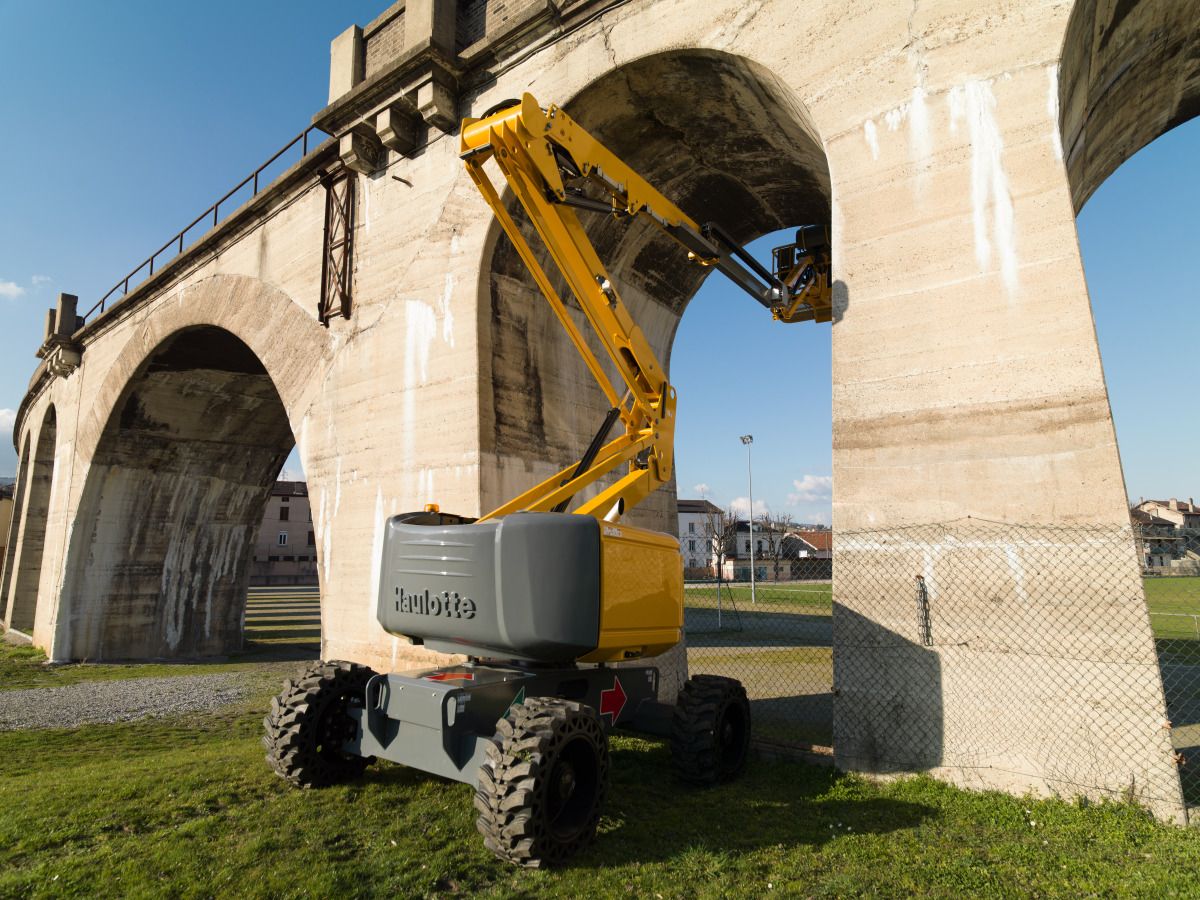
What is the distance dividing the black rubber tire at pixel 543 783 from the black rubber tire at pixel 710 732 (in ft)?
4.18

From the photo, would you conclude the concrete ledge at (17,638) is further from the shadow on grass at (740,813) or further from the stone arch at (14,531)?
the shadow on grass at (740,813)

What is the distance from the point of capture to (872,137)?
6.50 metres

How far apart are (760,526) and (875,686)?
221 ft

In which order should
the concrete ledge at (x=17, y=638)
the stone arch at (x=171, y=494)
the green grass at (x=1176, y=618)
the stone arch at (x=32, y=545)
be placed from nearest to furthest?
the stone arch at (x=171, y=494), the green grass at (x=1176, y=618), the concrete ledge at (x=17, y=638), the stone arch at (x=32, y=545)

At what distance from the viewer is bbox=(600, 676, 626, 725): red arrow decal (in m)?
5.84

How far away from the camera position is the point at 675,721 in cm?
593

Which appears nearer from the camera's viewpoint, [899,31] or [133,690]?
[899,31]

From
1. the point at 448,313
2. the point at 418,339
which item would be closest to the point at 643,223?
the point at 448,313

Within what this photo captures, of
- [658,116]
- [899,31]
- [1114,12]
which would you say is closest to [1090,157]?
[1114,12]

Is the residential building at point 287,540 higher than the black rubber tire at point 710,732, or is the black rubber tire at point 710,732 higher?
the residential building at point 287,540

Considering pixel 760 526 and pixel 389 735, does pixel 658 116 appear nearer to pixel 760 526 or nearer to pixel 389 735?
pixel 389 735

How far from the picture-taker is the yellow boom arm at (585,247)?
6477mm

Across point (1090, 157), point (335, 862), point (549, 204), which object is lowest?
point (335, 862)

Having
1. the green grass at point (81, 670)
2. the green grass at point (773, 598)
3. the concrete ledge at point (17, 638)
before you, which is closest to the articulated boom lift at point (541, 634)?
the green grass at point (81, 670)
